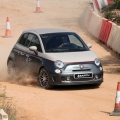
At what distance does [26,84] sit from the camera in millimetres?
16375

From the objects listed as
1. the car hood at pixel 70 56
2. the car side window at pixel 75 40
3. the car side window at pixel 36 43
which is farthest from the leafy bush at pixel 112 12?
the car hood at pixel 70 56

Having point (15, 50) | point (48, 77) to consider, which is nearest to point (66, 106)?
point (48, 77)

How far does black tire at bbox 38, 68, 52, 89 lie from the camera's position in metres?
15.4

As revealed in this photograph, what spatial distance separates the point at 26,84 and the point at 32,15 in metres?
20.6

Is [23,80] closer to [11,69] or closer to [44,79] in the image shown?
[11,69]

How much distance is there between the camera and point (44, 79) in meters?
15.5

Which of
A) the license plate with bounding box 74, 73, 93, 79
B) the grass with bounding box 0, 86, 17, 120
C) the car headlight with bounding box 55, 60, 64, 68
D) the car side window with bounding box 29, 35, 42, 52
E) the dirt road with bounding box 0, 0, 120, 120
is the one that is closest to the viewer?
the grass with bounding box 0, 86, 17, 120

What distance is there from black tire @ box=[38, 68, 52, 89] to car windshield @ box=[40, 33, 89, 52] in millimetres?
698

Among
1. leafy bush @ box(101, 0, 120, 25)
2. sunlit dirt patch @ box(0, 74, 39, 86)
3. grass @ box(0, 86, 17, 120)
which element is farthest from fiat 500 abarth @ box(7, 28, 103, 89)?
leafy bush @ box(101, 0, 120, 25)

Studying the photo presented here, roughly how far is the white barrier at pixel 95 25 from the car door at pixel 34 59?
9.23 metres

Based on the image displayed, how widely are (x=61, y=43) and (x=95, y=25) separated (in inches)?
412

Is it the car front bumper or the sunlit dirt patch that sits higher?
the car front bumper

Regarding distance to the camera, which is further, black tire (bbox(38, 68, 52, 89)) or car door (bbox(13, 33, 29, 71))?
car door (bbox(13, 33, 29, 71))

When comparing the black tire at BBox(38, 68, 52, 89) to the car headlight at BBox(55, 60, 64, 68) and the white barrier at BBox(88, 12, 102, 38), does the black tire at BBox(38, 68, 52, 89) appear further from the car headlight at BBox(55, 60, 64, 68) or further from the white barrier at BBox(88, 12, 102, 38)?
the white barrier at BBox(88, 12, 102, 38)
